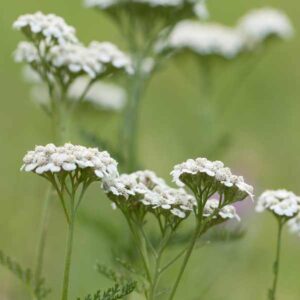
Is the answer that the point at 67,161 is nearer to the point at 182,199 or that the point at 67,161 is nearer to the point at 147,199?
the point at 147,199

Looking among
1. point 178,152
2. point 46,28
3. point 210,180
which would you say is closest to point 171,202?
point 210,180

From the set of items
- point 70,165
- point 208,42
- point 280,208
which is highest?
point 208,42

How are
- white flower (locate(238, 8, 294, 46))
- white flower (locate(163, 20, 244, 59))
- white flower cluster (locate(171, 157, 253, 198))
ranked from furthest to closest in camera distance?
white flower (locate(238, 8, 294, 46)), white flower (locate(163, 20, 244, 59)), white flower cluster (locate(171, 157, 253, 198))

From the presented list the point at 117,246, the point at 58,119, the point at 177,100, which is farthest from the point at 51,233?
the point at 177,100

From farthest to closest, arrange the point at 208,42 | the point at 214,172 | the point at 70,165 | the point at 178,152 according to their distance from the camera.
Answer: the point at 178,152, the point at 208,42, the point at 214,172, the point at 70,165

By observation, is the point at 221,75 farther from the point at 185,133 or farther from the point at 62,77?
the point at 62,77

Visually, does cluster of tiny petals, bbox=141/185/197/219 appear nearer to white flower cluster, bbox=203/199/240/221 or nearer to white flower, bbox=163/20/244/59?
white flower cluster, bbox=203/199/240/221

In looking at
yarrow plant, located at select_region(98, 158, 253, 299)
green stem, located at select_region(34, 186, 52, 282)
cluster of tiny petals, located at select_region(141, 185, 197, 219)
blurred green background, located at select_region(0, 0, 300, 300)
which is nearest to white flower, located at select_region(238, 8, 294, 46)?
blurred green background, located at select_region(0, 0, 300, 300)
